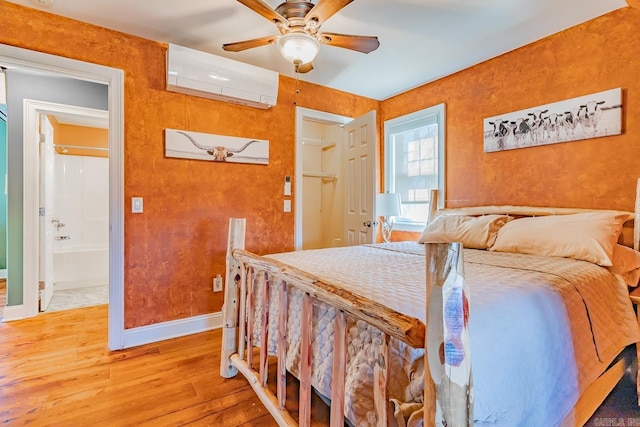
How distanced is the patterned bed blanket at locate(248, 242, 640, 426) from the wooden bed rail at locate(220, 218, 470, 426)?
5 cm

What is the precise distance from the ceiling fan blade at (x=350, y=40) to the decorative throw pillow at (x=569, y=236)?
5.25ft

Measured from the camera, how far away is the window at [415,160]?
3.29m

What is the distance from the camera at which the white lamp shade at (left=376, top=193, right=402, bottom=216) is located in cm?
324

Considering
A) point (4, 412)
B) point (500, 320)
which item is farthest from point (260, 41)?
point (4, 412)

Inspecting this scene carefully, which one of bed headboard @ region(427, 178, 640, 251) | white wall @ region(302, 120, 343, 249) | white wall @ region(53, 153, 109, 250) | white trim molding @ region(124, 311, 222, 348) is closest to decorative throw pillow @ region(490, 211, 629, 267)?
Answer: bed headboard @ region(427, 178, 640, 251)

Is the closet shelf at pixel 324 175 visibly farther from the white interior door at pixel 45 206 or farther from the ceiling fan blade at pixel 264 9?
the white interior door at pixel 45 206

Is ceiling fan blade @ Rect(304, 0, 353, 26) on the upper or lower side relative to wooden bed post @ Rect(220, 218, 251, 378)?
upper

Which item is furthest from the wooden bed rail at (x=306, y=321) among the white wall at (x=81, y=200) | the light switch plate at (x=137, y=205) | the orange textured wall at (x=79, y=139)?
the orange textured wall at (x=79, y=139)

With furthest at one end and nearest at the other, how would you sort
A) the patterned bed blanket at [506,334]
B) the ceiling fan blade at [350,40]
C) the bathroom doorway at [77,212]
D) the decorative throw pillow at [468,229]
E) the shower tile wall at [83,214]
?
the shower tile wall at [83,214]
the bathroom doorway at [77,212]
the decorative throw pillow at [468,229]
the ceiling fan blade at [350,40]
the patterned bed blanket at [506,334]

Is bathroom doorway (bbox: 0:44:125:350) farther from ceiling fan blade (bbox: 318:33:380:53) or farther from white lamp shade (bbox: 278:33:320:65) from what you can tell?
ceiling fan blade (bbox: 318:33:380:53)

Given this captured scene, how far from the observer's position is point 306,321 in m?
1.17

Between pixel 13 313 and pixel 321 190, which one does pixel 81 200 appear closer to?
pixel 13 313

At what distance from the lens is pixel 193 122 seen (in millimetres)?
2652

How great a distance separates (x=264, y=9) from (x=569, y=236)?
2188 millimetres
